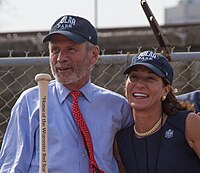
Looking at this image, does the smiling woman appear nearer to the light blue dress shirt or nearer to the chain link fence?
the light blue dress shirt

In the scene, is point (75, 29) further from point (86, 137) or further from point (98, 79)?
point (98, 79)

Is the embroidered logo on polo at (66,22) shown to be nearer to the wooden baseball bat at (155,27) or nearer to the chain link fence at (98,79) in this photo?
the wooden baseball bat at (155,27)

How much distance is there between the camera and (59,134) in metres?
3.57

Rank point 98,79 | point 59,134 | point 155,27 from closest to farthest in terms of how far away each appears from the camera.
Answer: point 59,134, point 155,27, point 98,79

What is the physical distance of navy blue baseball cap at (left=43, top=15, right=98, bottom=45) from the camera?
357 cm

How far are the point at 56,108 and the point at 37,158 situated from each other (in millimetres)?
290

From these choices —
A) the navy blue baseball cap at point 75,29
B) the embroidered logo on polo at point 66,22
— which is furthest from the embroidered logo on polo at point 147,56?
the embroidered logo on polo at point 66,22

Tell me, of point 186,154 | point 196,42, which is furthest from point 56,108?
point 196,42

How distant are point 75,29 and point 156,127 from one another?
70 cm

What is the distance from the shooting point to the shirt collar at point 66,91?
367cm

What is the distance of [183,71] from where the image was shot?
5.79 metres

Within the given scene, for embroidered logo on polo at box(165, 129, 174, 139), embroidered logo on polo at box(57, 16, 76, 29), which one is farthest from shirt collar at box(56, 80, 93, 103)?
embroidered logo on polo at box(165, 129, 174, 139)

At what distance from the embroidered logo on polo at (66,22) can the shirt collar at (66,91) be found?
314 millimetres

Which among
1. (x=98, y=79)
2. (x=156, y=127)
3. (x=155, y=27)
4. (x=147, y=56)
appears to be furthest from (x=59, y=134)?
(x=98, y=79)
